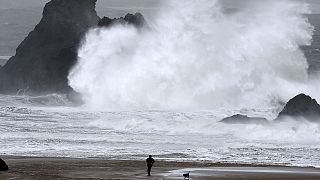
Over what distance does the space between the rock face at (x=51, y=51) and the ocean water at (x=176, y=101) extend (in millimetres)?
2945

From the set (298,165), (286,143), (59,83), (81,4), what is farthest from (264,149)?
(81,4)

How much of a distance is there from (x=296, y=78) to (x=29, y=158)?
32.1 m

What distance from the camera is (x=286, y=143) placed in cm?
3009

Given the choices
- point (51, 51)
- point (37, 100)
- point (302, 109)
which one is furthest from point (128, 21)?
point (302, 109)

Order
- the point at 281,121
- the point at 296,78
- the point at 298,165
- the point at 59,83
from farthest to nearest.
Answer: the point at 59,83, the point at 296,78, the point at 281,121, the point at 298,165

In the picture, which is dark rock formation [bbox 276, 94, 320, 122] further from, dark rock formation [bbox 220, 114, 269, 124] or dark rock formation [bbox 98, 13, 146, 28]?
dark rock formation [bbox 98, 13, 146, 28]

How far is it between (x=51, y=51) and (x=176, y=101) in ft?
61.7

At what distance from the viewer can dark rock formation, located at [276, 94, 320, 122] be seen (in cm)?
3484

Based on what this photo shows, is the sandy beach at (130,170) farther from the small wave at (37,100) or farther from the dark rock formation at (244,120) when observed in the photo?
the small wave at (37,100)

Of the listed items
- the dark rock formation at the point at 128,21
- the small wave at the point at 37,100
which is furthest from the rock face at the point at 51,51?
the small wave at the point at 37,100

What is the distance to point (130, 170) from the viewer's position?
21.2m

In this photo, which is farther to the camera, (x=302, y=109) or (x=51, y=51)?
(x=51, y=51)

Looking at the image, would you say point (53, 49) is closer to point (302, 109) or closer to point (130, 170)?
point (302, 109)

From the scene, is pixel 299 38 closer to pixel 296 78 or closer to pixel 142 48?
pixel 296 78
